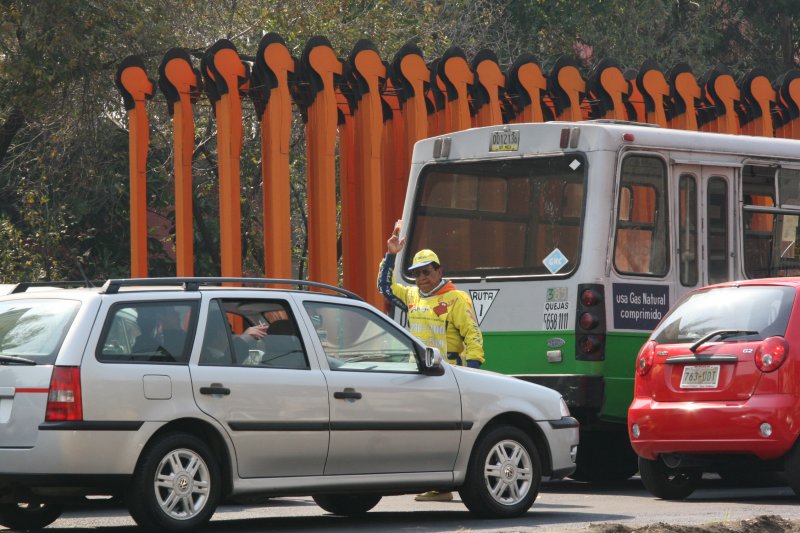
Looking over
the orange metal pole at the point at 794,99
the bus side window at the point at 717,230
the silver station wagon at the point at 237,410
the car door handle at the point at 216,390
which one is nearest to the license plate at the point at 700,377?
the silver station wagon at the point at 237,410

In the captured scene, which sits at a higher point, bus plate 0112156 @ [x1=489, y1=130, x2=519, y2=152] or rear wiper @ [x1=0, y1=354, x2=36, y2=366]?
bus plate 0112156 @ [x1=489, y1=130, x2=519, y2=152]

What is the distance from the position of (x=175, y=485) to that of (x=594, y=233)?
15.5 feet

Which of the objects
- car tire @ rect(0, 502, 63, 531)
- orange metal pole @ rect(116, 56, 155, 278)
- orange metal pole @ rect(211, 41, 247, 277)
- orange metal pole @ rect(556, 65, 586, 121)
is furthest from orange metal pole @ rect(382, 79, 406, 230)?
car tire @ rect(0, 502, 63, 531)

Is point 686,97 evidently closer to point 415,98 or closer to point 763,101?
point 763,101

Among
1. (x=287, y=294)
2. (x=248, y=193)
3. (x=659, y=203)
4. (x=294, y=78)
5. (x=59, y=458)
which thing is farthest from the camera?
(x=248, y=193)

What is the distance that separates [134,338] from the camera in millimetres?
8570

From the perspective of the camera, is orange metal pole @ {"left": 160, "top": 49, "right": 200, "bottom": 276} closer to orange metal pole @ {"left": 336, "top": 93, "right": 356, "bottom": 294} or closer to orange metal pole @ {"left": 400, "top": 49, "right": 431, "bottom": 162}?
orange metal pole @ {"left": 336, "top": 93, "right": 356, "bottom": 294}

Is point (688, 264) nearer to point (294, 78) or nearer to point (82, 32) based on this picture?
point (294, 78)

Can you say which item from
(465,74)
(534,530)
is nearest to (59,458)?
(534,530)

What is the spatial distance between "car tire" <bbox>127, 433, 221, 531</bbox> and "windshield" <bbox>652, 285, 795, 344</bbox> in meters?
3.77

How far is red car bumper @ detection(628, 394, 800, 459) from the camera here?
1023 centimetres

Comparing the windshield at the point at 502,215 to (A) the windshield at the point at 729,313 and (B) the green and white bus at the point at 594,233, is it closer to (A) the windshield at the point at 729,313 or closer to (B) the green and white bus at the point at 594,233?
(B) the green and white bus at the point at 594,233

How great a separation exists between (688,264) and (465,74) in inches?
234

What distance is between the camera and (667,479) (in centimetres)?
1134
